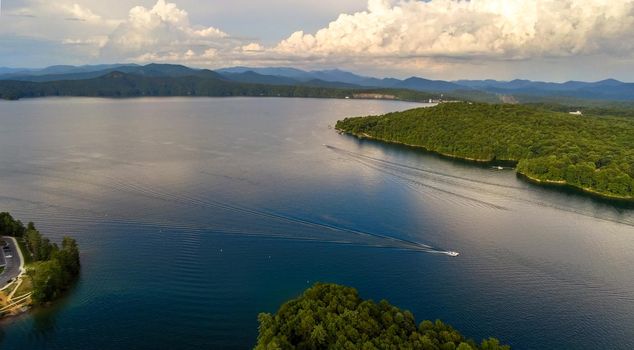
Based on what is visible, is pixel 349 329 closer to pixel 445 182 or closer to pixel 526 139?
pixel 445 182

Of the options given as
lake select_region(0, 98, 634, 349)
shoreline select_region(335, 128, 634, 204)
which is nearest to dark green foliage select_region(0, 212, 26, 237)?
lake select_region(0, 98, 634, 349)

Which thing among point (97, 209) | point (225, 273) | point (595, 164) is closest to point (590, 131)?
point (595, 164)

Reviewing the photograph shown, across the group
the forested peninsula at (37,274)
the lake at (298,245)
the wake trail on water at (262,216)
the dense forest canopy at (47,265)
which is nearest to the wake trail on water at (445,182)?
the lake at (298,245)

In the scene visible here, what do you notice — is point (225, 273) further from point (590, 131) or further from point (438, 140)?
point (590, 131)

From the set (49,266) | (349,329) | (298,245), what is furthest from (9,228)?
(349,329)

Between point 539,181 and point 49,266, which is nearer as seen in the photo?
point 49,266

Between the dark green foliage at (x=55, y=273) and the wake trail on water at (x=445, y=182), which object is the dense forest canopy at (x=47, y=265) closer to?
the dark green foliage at (x=55, y=273)

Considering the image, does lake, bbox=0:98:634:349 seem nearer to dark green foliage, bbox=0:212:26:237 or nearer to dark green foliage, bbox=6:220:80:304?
dark green foliage, bbox=6:220:80:304
